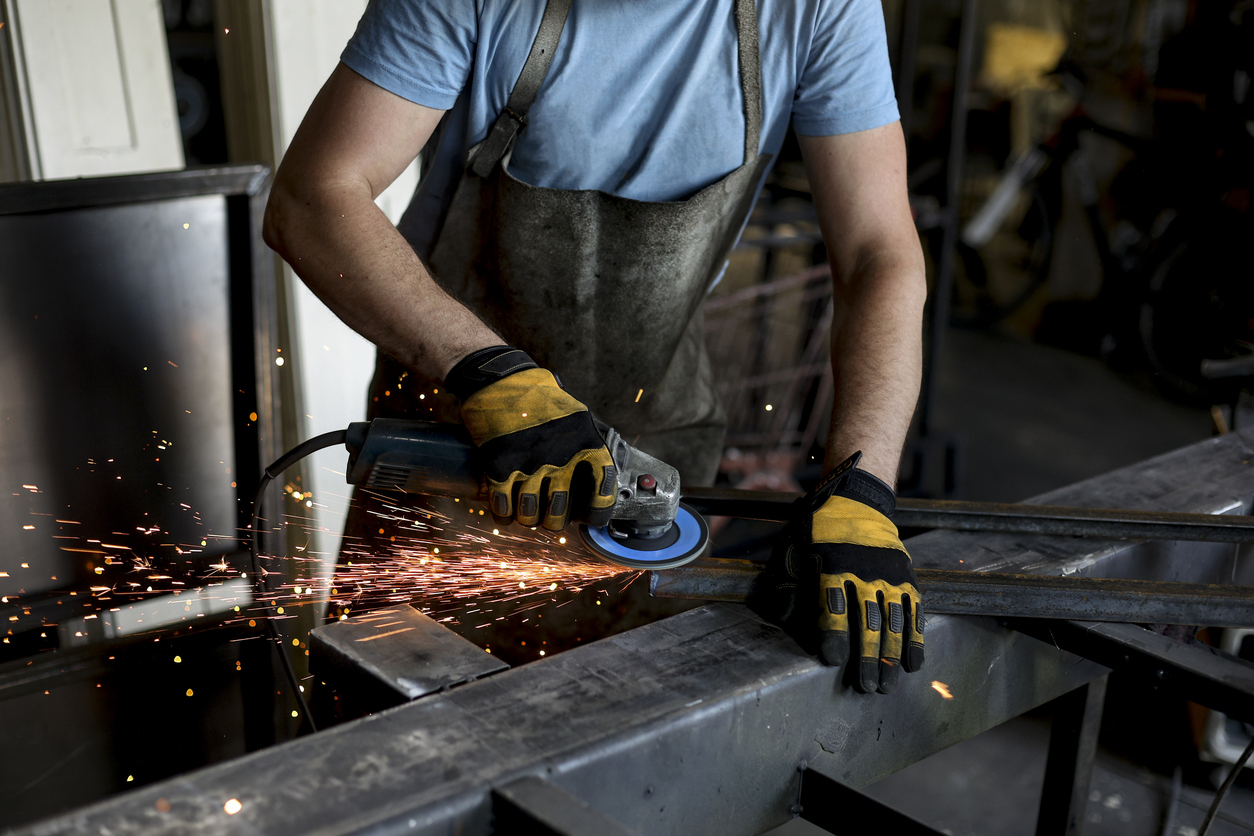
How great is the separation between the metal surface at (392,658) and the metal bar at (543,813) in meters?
0.19

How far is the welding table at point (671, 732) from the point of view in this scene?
2.67ft

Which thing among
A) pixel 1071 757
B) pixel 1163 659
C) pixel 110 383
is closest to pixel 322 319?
pixel 110 383

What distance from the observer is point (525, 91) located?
5.05 feet

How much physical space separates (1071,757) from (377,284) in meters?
1.22

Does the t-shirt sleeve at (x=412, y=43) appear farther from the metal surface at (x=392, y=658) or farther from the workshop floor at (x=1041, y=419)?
the workshop floor at (x=1041, y=419)

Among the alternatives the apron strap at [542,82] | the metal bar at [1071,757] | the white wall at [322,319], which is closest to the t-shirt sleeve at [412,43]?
the apron strap at [542,82]

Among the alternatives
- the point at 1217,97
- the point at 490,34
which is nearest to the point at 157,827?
the point at 490,34

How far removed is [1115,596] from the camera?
1.20m

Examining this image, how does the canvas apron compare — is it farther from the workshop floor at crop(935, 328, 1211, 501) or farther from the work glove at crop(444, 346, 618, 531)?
the workshop floor at crop(935, 328, 1211, 501)

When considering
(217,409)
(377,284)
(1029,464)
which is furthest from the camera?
(1029,464)

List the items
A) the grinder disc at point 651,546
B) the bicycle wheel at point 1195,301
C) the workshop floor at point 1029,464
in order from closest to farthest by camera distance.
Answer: the grinder disc at point 651,546 → the workshop floor at point 1029,464 → the bicycle wheel at point 1195,301

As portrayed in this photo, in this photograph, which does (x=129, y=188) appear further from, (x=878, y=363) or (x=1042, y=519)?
(x=1042, y=519)

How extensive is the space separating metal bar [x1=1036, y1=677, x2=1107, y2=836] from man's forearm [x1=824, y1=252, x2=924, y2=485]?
0.42 meters

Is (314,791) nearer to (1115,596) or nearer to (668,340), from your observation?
(1115,596)
